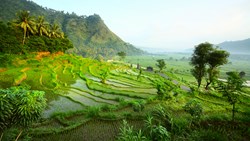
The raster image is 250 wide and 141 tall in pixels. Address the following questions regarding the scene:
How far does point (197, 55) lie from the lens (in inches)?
1159

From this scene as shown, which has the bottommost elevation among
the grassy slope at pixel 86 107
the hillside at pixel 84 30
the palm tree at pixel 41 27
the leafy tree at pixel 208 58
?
the grassy slope at pixel 86 107

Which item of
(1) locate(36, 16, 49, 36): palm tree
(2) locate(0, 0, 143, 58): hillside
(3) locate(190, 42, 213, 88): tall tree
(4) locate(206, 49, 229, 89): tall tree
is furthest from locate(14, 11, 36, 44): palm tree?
(2) locate(0, 0, 143, 58): hillside

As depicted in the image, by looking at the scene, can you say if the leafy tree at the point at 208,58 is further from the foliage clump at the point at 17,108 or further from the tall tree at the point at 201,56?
the foliage clump at the point at 17,108

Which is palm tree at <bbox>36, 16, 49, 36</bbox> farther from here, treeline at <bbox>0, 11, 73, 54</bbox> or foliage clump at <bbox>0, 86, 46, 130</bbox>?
foliage clump at <bbox>0, 86, 46, 130</bbox>

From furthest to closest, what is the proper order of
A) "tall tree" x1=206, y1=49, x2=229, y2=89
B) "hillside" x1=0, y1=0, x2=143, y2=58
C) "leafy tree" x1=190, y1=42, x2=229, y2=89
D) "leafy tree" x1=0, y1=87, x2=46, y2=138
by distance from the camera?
"hillside" x1=0, y1=0, x2=143, y2=58, "leafy tree" x1=190, y1=42, x2=229, y2=89, "tall tree" x1=206, y1=49, x2=229, y2=89, "leafy tree" x1=0, y1=87, x2=46, y2=138

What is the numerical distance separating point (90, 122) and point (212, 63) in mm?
24056

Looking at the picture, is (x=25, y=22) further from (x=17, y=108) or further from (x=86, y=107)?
(x=17, y=108)

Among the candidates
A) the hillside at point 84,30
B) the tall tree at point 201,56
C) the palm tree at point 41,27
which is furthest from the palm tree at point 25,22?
the hillside at point 84,30

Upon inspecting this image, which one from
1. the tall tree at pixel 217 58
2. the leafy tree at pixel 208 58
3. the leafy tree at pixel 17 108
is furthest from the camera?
the leafy tree at pixel 208 58

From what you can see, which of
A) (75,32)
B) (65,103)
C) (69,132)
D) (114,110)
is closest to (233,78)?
(114,110)

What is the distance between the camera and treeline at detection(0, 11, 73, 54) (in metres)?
29.2

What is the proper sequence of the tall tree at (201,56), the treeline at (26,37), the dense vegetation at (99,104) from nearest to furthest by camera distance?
the dense vegetation at (99,104) → the tall tree at (201,56) → the treeline at (26,37)

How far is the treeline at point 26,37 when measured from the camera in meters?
29.2

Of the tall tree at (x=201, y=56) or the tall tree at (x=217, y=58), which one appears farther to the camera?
the tall tree at (x=201, y=56)
